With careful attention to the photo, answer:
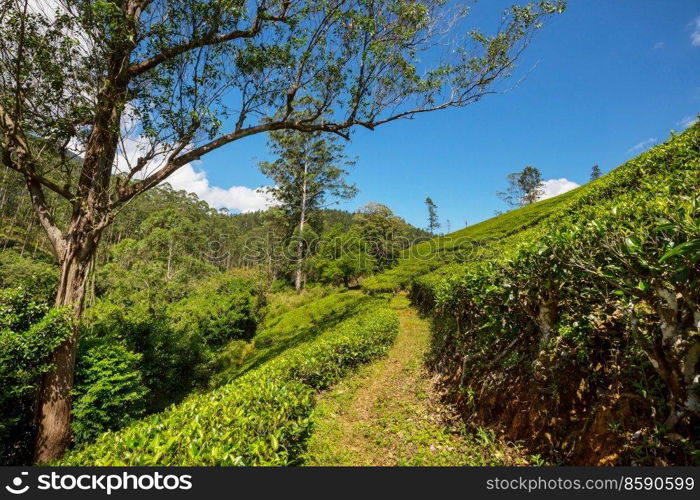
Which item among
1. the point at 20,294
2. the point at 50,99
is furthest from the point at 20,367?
the point at 50,99

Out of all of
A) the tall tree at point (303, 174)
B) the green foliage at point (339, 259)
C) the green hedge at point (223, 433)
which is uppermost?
the tall tree at point (303, 174)

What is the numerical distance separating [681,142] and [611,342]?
743 centimetres

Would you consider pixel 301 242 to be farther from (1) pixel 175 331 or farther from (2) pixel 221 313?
(1) pixel 175 331

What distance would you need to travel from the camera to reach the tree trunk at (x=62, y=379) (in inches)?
246

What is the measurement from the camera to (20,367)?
574 centimetres

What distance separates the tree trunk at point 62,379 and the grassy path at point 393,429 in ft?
18.3

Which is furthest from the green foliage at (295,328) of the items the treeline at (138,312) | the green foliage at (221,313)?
the green foliage at (221,313)

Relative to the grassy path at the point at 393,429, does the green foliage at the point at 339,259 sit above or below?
above

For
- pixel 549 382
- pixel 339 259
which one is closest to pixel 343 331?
pixel 549 382

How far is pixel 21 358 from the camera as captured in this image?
19.0 feet

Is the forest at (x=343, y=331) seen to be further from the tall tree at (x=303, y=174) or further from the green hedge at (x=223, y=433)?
the tall tree at (x=303, y=174)

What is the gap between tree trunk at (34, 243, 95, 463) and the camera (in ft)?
20.5

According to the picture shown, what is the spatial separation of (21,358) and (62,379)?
37.3 inches

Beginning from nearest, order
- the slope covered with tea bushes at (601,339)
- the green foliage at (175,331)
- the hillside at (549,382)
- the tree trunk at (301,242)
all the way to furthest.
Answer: the slope covered with tea bushes at (601,339)
the hillside at (549,382)
the green foliage at (175,331)
the tree trunk at (301,242)
